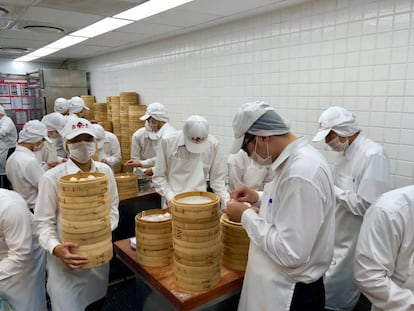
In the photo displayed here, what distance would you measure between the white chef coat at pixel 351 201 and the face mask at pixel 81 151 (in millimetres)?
1816

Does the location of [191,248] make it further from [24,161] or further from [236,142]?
[24,161]

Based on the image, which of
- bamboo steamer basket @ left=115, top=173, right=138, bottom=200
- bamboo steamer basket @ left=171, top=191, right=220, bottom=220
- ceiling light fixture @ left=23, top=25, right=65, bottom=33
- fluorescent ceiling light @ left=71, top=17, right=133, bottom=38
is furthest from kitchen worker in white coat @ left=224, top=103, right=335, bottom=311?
ceiling light fixture @ left=23, top=25, right=65, bottom=33

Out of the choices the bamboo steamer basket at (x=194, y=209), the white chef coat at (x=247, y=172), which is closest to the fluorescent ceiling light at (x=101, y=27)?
the white chef coat at (x=247, y=172)

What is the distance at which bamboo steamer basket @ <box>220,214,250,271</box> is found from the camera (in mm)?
1701

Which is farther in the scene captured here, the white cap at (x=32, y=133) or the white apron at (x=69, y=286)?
the white cap at (x=32, y=133)

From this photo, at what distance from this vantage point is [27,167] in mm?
3074

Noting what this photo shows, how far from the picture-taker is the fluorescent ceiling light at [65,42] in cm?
521

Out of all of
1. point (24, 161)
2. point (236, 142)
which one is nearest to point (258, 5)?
point (236, 142)

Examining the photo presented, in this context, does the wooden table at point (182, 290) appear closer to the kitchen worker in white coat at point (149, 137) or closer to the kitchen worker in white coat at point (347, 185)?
the kitchen worker in white coat at point (347, 185)

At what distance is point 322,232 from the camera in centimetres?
143

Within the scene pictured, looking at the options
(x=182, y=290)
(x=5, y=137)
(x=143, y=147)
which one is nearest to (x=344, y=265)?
(x=182, y=290)

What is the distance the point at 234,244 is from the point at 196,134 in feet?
3.71

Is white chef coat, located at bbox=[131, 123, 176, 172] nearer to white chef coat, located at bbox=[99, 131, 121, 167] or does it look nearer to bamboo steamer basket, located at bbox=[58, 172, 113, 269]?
white chef coat, located at bbox=[99, 131, 121, 167]

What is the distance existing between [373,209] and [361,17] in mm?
2079
